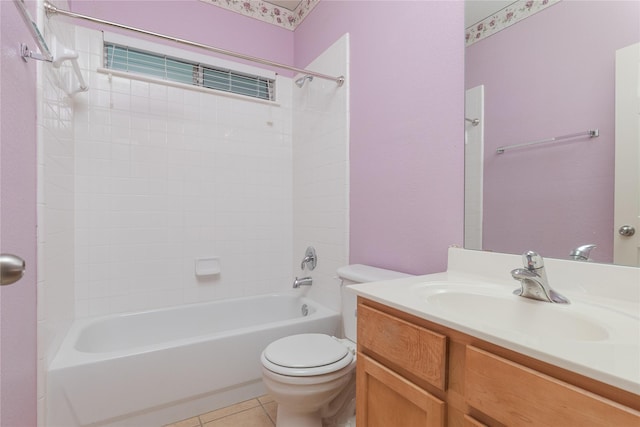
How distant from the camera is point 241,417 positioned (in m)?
1.59

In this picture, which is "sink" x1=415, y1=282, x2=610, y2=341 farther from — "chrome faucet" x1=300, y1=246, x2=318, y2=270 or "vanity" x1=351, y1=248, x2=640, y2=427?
"chrome faucet" x1=300, y1=246, x2=318, y2=270

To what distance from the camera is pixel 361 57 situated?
1.79 m

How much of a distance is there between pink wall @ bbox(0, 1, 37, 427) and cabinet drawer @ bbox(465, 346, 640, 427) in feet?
3.94

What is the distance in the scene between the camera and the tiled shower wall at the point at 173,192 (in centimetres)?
188

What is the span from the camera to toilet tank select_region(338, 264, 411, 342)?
58.9 inches

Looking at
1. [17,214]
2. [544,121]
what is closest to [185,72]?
[17,214]

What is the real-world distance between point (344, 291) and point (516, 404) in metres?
1.16

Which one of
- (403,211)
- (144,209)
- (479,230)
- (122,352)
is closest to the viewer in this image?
(479,230)

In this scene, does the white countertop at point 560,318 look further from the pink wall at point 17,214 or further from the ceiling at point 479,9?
the pink wall at point 17,214

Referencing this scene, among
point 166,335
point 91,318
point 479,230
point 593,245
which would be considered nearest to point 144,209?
point 91,318

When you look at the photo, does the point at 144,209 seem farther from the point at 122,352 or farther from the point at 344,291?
the point at 344,291

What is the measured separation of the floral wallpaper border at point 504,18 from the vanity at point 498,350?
2.83 feet

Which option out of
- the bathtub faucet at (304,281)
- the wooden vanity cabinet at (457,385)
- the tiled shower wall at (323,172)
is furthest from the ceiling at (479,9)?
the bathtub faucet at (304,281)

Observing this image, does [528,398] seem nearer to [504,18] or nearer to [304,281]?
[504,18]
